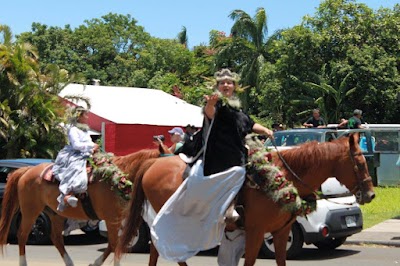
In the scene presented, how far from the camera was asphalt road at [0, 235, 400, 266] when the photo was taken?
1076 centimetres

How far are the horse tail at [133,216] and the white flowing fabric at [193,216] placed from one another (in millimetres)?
849

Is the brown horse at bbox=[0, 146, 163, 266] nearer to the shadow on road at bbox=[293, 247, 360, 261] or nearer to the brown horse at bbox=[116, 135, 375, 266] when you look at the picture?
the brown horse at bbox=[116, 135, 375, 266]

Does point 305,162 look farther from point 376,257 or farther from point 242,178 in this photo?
point 376,257

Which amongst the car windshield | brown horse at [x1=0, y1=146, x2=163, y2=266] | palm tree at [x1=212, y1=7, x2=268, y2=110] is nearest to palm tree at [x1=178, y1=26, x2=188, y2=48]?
palm tree at [x1=212, y1=7, x2=268, y2=110]

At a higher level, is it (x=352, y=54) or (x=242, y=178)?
(x=352, y=54)

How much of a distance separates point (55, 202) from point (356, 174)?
4.40 meters

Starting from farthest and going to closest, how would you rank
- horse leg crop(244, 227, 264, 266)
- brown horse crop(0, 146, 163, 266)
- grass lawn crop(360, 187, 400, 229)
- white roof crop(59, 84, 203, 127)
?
white roof crop(59, 84, 203, 127) < grass lawn crop(360, 187, 400, 229) < brown horse crop(0, 146, 163, 266) < horse leg crop(244, 227, 264, 266)

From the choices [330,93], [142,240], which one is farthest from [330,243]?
[330,93]

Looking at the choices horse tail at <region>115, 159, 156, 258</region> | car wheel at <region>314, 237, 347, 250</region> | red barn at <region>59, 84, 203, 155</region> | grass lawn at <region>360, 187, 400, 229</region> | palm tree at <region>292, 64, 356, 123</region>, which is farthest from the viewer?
palm tree at <region>292, 64, 356, 123</region>

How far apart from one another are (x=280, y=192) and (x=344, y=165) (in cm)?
92

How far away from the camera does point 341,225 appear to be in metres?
11.0

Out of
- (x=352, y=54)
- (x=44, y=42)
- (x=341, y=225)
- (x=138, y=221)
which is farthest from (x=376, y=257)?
(x=44, y=42)

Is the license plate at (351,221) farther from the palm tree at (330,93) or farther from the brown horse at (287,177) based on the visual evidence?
the palm tree at (330,93)

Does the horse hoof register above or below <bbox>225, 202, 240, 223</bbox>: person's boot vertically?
below
